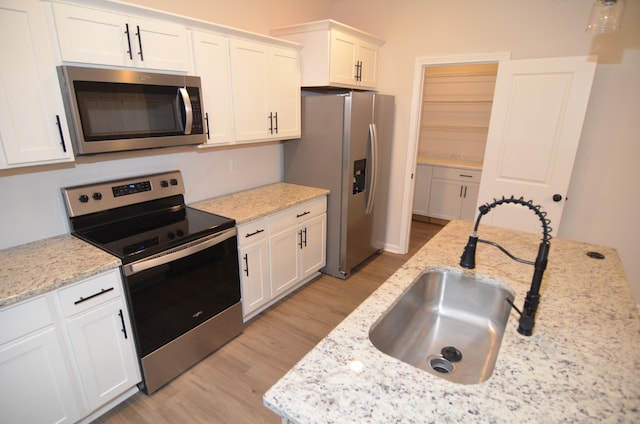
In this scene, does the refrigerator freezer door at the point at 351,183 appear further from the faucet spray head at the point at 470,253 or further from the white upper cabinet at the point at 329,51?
the faucet spray head at the point at 470,253

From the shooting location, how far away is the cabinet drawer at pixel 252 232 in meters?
2.45

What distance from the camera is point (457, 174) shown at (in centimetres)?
473

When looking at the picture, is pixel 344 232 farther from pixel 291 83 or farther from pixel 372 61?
pixel 372 61

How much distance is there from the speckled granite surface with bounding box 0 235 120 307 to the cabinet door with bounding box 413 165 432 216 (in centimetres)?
423

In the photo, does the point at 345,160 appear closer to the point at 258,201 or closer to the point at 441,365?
the point at 258,201

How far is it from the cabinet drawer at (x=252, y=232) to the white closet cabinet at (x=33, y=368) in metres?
1.15

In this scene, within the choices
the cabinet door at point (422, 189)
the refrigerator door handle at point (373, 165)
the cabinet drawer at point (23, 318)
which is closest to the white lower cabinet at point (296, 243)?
the refrigerator door handle at point (373, 165)

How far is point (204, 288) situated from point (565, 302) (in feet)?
6.50

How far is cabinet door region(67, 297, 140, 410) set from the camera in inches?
67.1

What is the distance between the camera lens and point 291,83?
9.94 feet

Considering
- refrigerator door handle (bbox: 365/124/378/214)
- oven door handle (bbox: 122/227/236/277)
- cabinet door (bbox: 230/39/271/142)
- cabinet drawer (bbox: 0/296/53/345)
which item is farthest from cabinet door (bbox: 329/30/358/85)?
cabinet drawer (bbox: 0/296/53/345)

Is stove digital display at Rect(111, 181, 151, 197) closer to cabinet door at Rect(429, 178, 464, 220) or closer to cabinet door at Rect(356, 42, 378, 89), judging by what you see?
cabinet door at Rect(356, 42, 378, 89)

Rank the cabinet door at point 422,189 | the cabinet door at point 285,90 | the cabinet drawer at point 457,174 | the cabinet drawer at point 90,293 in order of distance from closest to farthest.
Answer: the cabinet drawer at point 90,293, the cabinet door at point 285,90, the cabinet drawer at point 457,174, the cabinet door at point 422,189

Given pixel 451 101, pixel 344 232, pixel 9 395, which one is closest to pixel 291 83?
pixel 344 232
